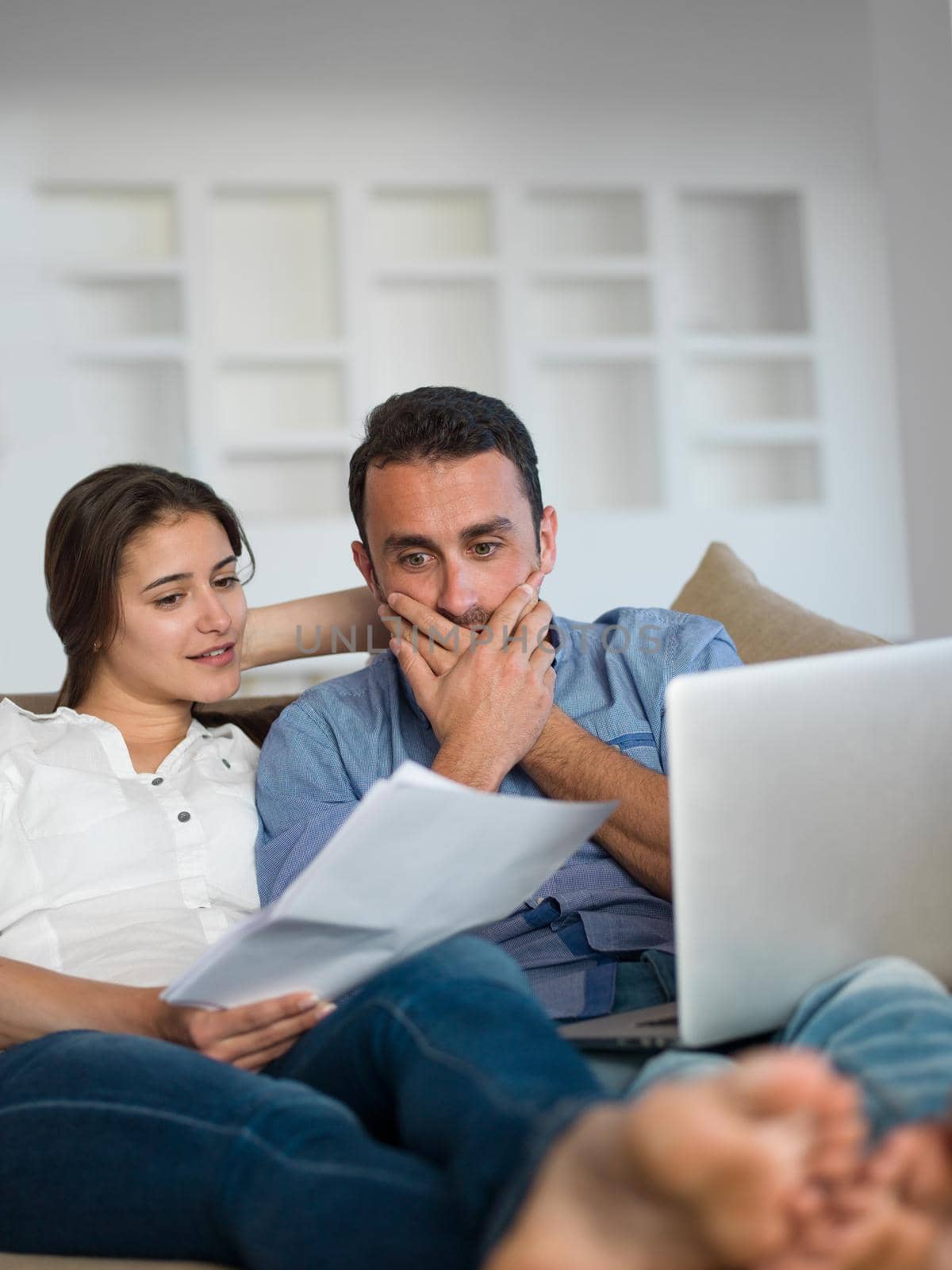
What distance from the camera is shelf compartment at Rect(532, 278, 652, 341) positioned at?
5801 mm

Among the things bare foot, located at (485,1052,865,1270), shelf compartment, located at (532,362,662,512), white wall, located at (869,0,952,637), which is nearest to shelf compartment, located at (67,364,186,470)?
shelf compartment, located at (532,362,662,512)

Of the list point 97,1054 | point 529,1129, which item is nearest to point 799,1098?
point 529,1129

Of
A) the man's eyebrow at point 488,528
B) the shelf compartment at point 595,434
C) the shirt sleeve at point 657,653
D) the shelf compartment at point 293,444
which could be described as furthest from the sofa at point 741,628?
the shelf compartment at point 595,434

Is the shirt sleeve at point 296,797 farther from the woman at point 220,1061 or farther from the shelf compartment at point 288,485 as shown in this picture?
the shelf compartment at point 288,485

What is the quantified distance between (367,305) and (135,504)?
3384mm

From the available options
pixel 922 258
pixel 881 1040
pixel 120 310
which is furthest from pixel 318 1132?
pixel 120 310

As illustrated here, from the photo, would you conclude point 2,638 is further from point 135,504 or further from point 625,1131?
point 625,1131

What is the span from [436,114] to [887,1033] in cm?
493

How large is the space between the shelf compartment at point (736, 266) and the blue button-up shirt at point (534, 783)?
421 centimetres

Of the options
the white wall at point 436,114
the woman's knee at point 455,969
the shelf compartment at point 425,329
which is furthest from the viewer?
the shelf compartment at point 425,329

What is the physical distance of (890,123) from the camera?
3141 mm

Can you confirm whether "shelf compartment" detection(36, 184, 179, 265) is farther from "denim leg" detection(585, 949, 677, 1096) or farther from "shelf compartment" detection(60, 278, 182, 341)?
"denim leg" detection(585, 949, 677, 1096)

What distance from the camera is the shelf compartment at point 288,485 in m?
5.44

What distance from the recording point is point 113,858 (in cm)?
174
